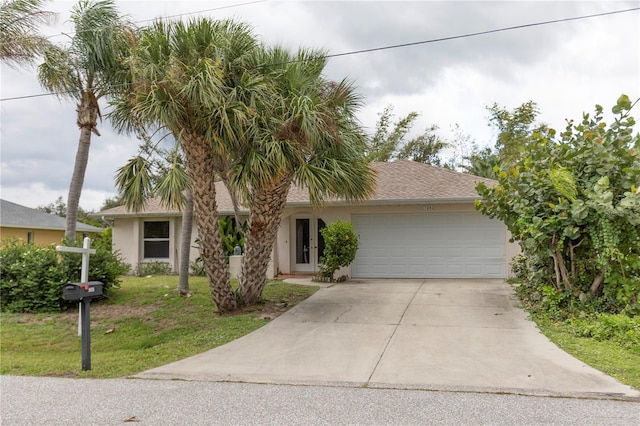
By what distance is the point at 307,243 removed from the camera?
17.1 meters

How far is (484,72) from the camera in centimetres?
1594

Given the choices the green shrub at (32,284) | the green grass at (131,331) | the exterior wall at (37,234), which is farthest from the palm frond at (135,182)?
the exterior wall at (37,234)

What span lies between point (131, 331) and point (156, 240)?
9.27 metres

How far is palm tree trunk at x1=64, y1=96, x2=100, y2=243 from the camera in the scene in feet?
40.4

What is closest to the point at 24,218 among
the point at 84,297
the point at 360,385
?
the point at 84,297

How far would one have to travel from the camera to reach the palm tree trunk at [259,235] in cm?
1050

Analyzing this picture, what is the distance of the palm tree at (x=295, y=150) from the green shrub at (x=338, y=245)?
9.78 ft

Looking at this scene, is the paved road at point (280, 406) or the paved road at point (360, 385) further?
the paved road at point (360, 385)

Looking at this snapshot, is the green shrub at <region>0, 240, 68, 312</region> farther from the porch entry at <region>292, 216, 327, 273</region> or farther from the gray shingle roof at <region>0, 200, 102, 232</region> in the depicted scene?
the gray shingle roof at <region>0, 200, 102, 232</region>

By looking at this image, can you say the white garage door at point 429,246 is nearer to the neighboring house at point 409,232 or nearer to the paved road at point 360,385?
the neighboring house at point 409,232

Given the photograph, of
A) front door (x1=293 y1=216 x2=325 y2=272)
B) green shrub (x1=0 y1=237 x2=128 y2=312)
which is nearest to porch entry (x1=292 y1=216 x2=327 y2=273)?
front door (x1=293 y1=216 x2=325 y2=272)

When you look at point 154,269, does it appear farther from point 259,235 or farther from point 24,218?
point 24,218

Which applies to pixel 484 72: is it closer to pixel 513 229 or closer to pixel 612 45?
pixel 612 45

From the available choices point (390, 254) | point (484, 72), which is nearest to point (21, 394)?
point (390, 254)
